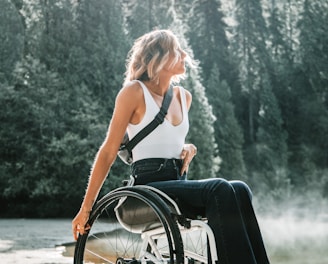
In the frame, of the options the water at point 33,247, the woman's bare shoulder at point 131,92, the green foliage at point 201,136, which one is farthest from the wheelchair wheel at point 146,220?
the green foliage at point 201,136

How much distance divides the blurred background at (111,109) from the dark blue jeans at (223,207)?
14.2 feet

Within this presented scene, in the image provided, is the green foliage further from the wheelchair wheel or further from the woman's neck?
the wheelchair wheel

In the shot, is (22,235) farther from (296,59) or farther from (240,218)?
(296,59)

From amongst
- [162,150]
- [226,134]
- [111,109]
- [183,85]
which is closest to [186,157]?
[162,150]

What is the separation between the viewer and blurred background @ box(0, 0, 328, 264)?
17.1 m

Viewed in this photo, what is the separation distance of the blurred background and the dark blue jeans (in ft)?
14.2

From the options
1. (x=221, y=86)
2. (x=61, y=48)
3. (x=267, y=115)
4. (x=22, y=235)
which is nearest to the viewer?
(x=22, y=235)

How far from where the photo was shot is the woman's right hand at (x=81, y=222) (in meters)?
3.16

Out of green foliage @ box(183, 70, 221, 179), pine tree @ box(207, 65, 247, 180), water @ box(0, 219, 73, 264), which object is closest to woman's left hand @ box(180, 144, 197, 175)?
water @ box(0, 219, 73, 264)

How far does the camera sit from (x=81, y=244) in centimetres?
324

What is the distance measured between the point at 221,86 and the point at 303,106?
671 centimetres

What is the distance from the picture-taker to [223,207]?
2.83 meters

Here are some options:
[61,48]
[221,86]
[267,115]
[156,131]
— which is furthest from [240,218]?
[267,115]

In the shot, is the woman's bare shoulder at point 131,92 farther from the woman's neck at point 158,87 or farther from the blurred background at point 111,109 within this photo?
the blurred background at point 111,109
